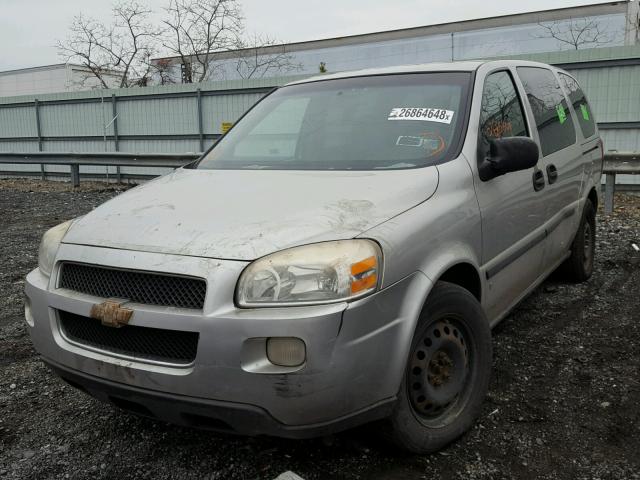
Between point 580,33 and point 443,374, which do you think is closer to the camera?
point 443,374

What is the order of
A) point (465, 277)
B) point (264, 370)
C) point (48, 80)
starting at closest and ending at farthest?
point (264, 370) < point (465, 277) < point (48, 80)

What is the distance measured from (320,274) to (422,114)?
56.4 inches

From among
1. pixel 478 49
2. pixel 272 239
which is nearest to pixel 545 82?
pixel 272 239

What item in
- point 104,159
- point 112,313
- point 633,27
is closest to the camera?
point 112,313

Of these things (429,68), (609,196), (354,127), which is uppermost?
(429,68)

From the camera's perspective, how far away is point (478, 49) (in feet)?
79.7

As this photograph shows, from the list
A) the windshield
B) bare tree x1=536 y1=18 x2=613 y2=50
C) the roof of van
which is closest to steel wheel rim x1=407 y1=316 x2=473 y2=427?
the windshield

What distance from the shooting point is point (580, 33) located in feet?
71.1

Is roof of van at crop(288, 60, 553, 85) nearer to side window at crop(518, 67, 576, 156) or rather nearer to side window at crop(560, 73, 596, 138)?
side window at crop(518, 67, 576, 156)

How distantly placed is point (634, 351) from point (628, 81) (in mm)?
8624

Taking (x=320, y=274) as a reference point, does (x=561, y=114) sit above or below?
above

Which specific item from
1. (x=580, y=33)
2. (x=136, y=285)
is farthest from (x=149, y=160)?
(x=580, y=33)

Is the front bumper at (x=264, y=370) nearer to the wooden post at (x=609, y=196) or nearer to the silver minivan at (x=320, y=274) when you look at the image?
the silver minivan at (x=320, y=274)

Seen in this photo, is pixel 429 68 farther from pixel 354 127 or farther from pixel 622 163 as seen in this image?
pixel 622 163
